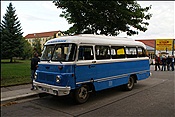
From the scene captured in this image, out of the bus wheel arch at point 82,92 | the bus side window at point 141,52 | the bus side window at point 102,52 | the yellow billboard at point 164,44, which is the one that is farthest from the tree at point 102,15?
the yellow billboard at point 164,44

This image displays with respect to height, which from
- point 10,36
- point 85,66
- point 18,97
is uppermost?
point 10,36

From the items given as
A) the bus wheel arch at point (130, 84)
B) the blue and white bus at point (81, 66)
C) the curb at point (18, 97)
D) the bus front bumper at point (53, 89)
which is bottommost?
the curb at point (18, 97)

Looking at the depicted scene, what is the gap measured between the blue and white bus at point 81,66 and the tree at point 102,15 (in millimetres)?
5120

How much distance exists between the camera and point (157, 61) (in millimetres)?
21297

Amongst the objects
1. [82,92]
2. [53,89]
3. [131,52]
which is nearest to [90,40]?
[82,92]

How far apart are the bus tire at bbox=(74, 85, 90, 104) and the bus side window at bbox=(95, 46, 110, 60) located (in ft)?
4.44

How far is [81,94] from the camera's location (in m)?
7.00

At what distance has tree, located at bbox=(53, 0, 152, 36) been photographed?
43.7ft

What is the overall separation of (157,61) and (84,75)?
16589mm

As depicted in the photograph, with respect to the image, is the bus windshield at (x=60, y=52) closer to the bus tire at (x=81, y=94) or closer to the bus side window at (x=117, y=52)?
the bus tire at (x=81, y=94)

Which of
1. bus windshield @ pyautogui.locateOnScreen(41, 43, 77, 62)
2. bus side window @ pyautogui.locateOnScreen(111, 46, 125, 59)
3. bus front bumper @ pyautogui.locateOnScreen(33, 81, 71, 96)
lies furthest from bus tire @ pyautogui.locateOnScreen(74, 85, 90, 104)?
bus side window @ pyautogui.locateOnScreen(111, 46, 125, 59)

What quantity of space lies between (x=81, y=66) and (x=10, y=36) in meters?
31.2

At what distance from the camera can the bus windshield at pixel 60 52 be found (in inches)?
262

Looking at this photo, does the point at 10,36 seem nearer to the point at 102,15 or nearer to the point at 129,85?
the point at 102,15
